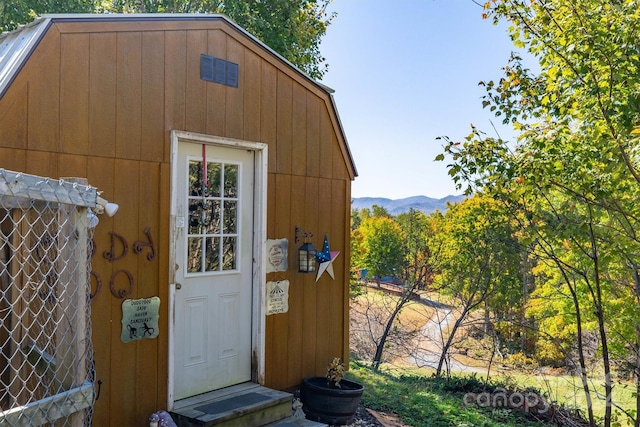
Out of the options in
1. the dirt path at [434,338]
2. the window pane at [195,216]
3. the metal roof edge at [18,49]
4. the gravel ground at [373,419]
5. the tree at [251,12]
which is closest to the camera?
the metal roof edge at [18,49]

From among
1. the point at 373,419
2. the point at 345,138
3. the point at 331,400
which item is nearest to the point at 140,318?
the point at 331,400

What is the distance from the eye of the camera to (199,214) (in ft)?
13.8

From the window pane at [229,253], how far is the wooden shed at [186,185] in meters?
0.01

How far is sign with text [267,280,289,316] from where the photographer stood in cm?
459

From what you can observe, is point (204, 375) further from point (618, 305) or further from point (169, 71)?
point (618, 305)

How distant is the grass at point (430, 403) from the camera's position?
5.41 m

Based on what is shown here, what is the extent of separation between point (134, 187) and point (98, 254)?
20.7 inches

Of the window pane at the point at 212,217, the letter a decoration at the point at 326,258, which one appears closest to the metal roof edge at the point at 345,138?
the letter a decoration at the point at 326,258

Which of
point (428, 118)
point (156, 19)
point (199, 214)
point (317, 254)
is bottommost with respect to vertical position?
point (317, 254)

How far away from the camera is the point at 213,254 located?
4.29 m

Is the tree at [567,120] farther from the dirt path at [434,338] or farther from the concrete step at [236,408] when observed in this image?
the dirt path at [434,338]

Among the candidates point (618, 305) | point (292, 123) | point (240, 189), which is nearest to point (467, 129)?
point (292, 123)

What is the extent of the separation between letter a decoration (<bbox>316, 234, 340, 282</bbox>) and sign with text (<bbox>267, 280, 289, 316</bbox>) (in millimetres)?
425

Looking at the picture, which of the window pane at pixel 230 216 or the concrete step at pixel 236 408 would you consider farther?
the window pane at pixel 230 216
